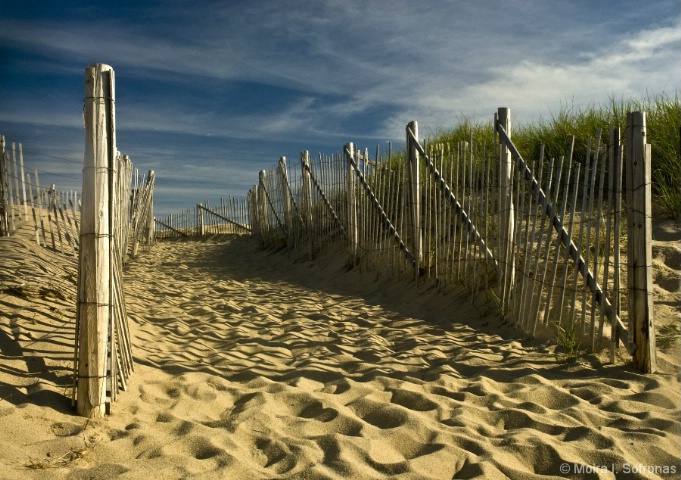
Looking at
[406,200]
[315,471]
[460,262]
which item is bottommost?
[315,471]

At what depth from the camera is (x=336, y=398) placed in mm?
3600

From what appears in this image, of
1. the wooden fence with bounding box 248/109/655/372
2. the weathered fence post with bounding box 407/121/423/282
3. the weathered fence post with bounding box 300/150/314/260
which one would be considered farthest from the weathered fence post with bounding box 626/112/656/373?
the weathered fence post with bounding box 300/150/314/260

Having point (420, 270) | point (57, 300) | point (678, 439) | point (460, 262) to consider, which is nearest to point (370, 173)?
point (420, 270)

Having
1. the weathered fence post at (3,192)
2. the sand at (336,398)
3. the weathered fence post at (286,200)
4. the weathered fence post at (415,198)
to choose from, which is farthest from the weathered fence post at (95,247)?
the weathered fence post at (286,200)

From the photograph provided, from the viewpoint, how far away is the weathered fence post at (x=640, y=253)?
12.5 feet

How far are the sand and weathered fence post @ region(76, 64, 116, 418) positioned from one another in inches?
8.0

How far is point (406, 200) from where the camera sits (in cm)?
723

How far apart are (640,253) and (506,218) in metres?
1.46

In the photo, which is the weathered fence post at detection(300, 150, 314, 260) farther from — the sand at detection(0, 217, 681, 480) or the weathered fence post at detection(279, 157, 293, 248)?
the sand at detection(0, 217, 681, 480)

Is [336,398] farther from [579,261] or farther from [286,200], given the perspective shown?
[286,200]

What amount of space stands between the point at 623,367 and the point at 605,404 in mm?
708

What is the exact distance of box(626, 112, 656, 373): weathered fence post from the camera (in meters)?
3.82

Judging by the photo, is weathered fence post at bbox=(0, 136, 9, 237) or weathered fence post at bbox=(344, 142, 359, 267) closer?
weathered fence post at bbox=(344, 142, 359, 267)

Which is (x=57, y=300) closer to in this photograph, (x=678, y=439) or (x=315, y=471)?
(x=315, y=471)
